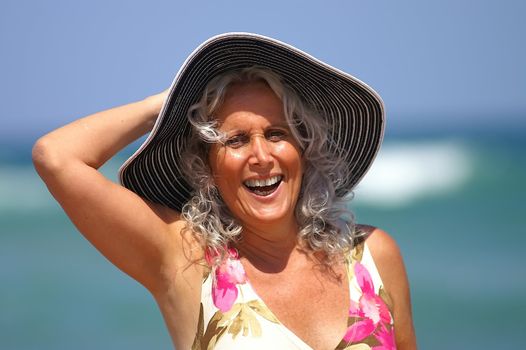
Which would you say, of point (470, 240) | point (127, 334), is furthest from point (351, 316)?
point (470, 240)

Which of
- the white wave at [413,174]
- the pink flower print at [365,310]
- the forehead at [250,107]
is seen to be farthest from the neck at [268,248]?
the white wave at [413,174]

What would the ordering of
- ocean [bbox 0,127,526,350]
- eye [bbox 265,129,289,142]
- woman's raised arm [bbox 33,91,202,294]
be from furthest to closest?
ocean [bbox 0,127,526,350]
eye [bbox 265,129,289,142]
woman's raised arm [bbox 33,91,202,294]

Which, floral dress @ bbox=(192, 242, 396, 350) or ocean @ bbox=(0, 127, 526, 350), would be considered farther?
ocean @ bbox=(0, 127, 526, 350)

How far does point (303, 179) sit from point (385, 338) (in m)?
0.62

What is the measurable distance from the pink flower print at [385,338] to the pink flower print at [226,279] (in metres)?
0.46

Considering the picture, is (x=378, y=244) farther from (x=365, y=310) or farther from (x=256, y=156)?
(x=256, y=156)

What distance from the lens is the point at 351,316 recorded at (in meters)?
3.47

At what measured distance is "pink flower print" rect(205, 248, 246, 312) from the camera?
3.40 m

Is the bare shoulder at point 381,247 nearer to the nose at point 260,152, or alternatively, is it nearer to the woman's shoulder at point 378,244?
the woman's shoulder at point 378,244

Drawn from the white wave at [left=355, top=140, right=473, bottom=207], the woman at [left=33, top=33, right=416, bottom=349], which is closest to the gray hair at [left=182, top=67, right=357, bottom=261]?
the woman at [left=33, top=33, right=416, bottom=349]

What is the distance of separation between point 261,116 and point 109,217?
59 cm

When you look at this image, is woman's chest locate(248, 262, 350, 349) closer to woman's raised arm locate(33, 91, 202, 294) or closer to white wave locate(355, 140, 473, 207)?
woman's raised arm locate(33, 91, 202, 294)

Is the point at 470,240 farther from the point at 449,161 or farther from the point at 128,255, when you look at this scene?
the point at 128,255

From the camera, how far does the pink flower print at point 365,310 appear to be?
11.3 ft
